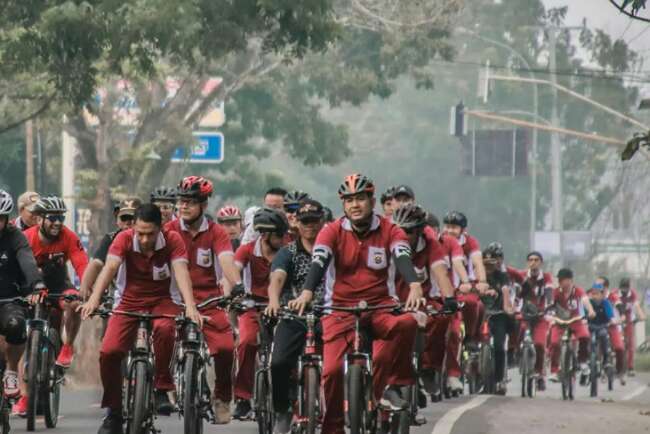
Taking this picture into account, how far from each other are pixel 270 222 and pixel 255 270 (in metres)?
0.60

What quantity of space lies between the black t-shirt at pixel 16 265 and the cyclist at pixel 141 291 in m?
0.73

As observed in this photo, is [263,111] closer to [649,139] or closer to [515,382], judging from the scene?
[515,382]

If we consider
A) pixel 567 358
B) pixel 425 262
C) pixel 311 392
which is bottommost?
pixel 567 358

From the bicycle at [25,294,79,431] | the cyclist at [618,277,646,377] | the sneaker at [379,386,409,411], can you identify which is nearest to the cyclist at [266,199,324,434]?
the sneaker at [379,386,409,411]

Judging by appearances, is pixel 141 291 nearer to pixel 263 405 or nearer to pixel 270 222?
pixel 263 405

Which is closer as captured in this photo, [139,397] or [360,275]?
[139,397]

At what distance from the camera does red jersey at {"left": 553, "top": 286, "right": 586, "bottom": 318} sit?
2881cm

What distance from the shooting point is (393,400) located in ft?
44.5

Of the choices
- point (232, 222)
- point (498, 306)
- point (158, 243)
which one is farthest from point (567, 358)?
point (158, 243)

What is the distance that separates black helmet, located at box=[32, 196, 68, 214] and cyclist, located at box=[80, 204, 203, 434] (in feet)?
10.5

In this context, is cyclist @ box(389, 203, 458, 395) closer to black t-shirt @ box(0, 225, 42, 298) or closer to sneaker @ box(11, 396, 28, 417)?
black t-shirt @ box(0, 225, 42, 298)

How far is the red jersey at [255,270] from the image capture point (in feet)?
54.8

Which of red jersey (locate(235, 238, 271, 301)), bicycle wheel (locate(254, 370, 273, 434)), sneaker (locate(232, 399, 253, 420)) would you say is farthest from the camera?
red jersey (locate(235, 238, 271, 301))

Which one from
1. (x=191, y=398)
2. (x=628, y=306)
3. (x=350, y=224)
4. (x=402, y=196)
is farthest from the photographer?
(x=628, y=306)
